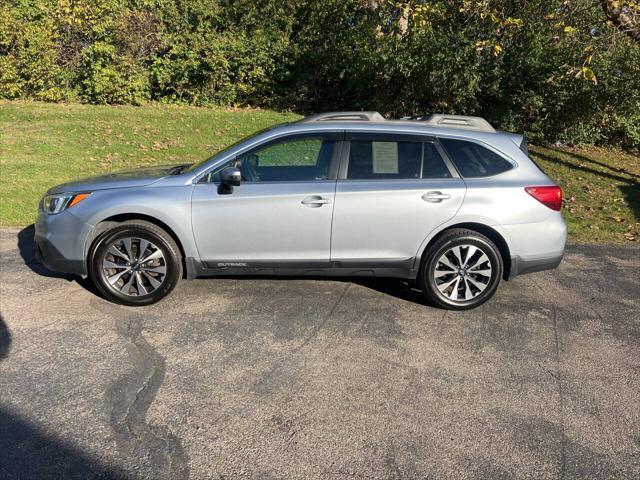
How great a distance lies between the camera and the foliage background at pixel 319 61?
11.5 m

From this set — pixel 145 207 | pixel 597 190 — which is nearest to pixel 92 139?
pixel 145 207

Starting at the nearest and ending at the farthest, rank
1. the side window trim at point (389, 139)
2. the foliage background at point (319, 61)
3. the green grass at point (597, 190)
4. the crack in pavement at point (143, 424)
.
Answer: the crack in pavement at point (143, 424) < the side window trim at point (389, 139) < the green grass at point (597, 190) < the foliage background at point (319, 61)

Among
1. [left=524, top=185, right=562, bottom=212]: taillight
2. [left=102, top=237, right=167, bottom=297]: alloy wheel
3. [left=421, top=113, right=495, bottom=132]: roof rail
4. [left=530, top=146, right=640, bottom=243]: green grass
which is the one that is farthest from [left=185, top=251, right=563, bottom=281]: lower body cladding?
[left=530, top=146, right=640, bottom=243]: green grass

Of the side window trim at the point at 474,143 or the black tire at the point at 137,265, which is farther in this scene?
the side window trim at the point at 474,143

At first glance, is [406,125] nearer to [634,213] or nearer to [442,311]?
[442,311]

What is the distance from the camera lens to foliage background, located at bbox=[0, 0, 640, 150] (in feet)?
37.7

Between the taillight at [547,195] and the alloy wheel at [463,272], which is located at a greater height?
the taillight at [547,195]

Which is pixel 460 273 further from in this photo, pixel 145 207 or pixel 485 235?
pixel 145 207

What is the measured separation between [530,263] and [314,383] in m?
2.33

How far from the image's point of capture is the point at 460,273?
4.62 meters

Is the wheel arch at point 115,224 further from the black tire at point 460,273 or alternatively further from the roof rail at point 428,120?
the black tire at point 460,273

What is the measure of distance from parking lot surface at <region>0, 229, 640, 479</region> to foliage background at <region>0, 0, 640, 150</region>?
7.48 metres

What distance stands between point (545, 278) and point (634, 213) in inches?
156

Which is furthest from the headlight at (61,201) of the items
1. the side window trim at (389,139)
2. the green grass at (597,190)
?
the green grass at (597,190)
